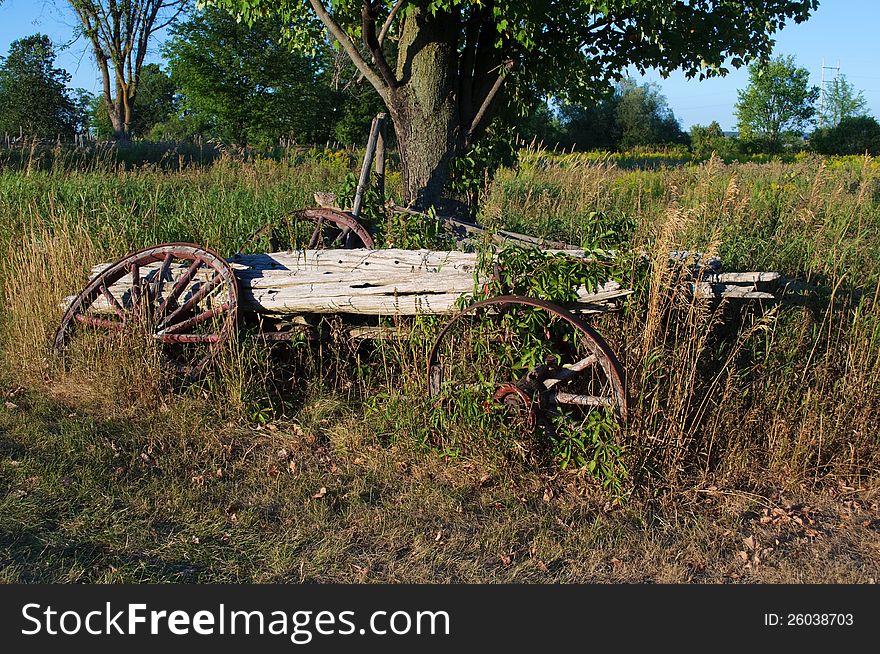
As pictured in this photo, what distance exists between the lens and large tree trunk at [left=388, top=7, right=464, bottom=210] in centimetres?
746

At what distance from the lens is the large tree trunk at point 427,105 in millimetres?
7457

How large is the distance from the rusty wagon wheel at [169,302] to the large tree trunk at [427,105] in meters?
2.71

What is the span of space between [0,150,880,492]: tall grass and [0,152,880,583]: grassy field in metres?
0.02

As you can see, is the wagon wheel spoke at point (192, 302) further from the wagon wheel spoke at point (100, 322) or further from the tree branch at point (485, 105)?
the tree branch at point (485, 105)

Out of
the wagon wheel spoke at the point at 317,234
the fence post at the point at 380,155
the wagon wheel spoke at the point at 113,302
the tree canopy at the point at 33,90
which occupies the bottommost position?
the wagon wheel spoke at the point at 113,302

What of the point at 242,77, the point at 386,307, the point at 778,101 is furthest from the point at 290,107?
the point at 778,101

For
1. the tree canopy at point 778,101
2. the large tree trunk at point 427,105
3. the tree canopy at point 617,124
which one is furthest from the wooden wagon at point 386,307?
the tree canopy at point 778,101

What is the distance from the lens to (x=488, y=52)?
7.94m

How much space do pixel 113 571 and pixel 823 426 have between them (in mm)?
3894

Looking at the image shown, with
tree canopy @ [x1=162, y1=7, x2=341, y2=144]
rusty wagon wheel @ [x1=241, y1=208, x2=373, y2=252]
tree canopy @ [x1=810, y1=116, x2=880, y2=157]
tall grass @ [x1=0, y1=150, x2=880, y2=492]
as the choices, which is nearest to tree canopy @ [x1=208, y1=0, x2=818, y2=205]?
tall grass @ [x1=0, y1=150, x2=880, y2=492]

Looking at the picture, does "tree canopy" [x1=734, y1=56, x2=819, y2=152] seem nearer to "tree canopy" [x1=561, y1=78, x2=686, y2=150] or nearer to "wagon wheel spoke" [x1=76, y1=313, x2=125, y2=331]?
"tree canopy" [x1=561, y1=78, x2=686, y2=150]

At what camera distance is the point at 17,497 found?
4.32m

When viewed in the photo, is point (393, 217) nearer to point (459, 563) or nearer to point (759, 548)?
point (459, 563)

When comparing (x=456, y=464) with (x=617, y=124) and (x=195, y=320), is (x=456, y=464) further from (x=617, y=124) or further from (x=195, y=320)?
(x=617, y=124)
